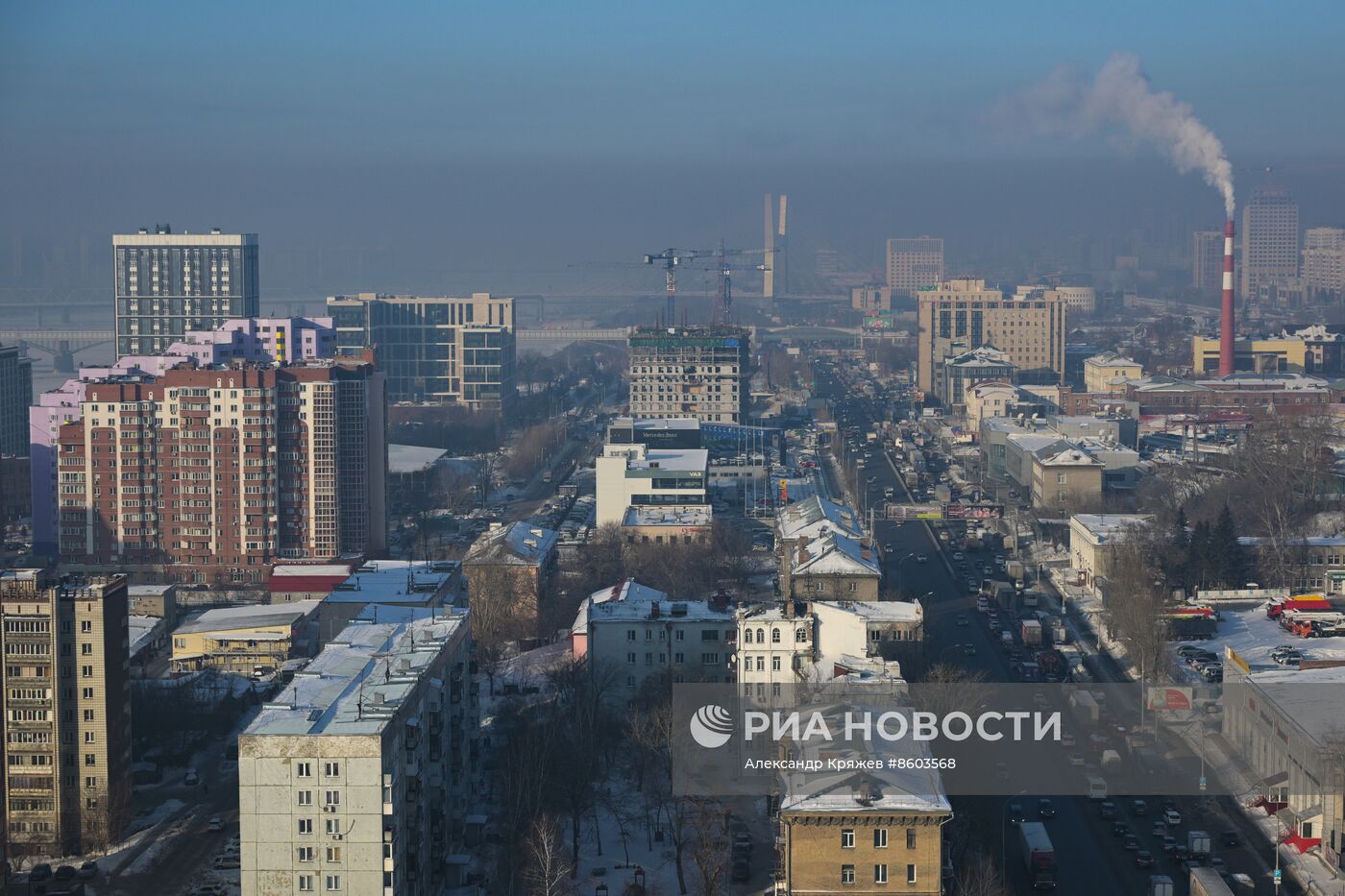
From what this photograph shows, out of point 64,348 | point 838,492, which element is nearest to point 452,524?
point 838,492

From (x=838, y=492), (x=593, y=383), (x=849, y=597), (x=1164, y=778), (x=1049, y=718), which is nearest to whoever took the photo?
(x=1164, y=778)

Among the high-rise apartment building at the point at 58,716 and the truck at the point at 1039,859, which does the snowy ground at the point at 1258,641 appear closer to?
the truck at the point at 1039,859

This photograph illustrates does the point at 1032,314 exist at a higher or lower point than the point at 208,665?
higher

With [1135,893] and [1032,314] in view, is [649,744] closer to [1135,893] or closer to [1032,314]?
[1135,893]

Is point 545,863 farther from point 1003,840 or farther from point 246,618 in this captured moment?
Result: point 246,618

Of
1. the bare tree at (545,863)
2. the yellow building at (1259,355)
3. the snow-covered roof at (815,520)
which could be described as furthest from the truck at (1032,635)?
the yellow building at (1259,355)

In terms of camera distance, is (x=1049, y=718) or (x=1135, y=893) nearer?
(x=1135, y=893)
